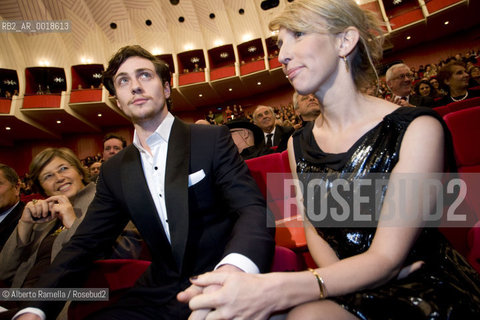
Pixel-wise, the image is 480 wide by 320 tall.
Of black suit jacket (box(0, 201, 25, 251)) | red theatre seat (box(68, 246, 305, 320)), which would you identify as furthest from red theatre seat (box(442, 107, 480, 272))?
black suit jacket (box(0, 201, 25, 251))

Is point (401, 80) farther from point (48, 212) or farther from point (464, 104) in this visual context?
point (48, 212)

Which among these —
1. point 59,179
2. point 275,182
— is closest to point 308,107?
point 275,182

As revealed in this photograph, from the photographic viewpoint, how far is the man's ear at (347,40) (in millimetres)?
983

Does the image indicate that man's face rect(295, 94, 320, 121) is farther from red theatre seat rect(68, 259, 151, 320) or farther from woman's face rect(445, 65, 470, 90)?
red theatre seat rect(68, 259, 151, 320)

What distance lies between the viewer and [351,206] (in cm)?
91

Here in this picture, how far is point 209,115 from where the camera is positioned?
13.9m

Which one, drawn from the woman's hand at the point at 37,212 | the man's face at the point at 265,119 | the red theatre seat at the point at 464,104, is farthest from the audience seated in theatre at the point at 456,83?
the woman's hand at the point at 37,212

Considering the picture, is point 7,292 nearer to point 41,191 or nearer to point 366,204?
point 41,191

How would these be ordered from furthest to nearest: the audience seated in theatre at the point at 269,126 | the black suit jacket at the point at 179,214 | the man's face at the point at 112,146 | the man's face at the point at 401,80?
the audience seated in theatre at the point at 269,126 < the man's face at the point at 112,146 < the man's face at the point at 401,80 < the black suit jacket at the point at 179,214

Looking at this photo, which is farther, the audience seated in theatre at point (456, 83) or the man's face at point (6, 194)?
the audience seated in theatre at point (456, 83)

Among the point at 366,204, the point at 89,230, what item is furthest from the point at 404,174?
the point at 89,230

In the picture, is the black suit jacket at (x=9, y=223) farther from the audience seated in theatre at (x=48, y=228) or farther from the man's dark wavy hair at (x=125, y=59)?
the man's dark wavy hair at (x=125, y=59)

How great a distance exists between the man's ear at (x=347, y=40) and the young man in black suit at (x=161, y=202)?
2.00ft

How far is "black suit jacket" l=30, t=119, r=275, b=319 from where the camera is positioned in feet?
3.41
